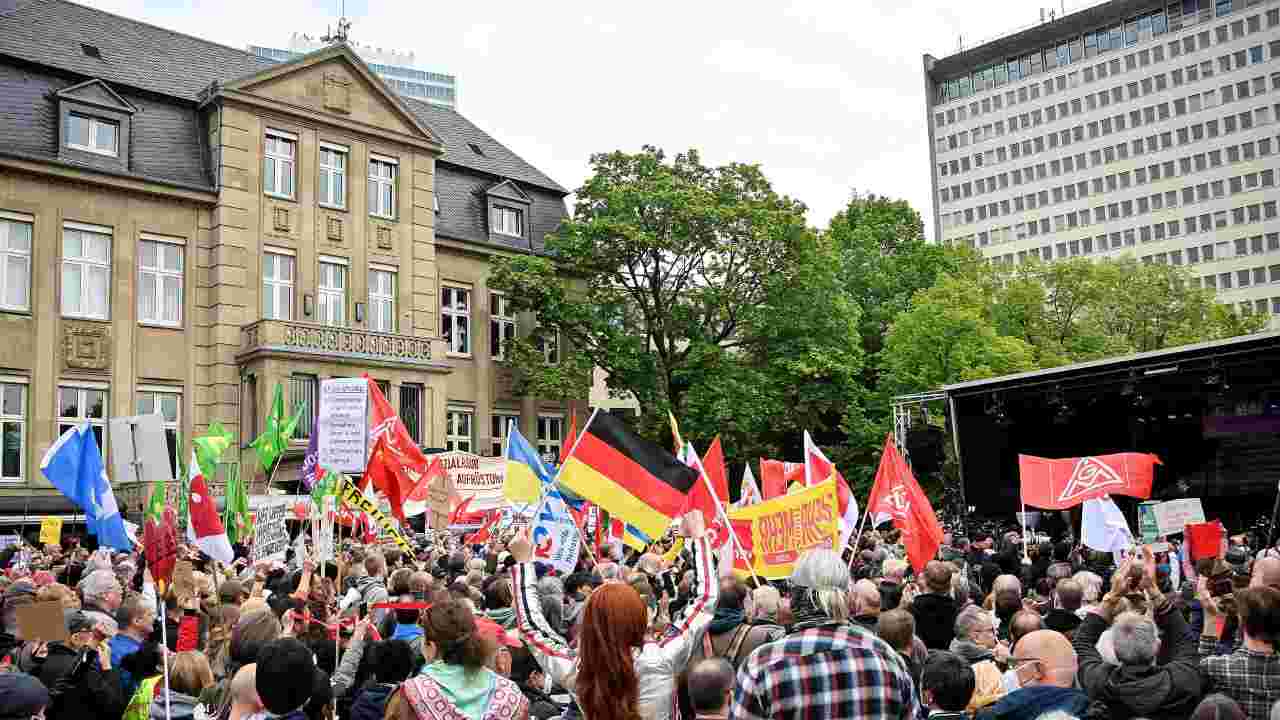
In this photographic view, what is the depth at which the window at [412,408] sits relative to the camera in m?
31.3

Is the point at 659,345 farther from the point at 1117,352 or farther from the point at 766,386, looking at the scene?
the point at 1117,352

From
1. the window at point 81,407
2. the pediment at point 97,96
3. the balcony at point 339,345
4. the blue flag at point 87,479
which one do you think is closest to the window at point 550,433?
the balcony at point 339,345

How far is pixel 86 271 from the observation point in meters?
27.5

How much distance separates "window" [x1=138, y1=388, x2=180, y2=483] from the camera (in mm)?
28125

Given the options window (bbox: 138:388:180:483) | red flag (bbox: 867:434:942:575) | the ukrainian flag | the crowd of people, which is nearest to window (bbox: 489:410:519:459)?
window (bbox: 138:388:180:483)

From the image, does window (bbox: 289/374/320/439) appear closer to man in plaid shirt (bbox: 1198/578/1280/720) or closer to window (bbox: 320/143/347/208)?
window (bbox: 320/143/347/208)

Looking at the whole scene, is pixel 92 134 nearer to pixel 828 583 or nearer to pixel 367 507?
pixel 367 507

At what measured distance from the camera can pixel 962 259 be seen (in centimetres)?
4897

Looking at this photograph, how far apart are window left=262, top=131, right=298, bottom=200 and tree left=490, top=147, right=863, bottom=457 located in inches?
274

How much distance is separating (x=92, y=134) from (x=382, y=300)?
8.35m

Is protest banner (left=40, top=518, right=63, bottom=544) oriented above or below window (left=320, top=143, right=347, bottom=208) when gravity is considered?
below

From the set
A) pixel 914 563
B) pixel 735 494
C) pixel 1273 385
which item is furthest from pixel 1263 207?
pixel 914 563

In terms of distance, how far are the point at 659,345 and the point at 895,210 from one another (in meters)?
19.2

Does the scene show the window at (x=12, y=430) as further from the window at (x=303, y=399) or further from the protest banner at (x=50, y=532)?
the protest banner at (x=50, y=532)
